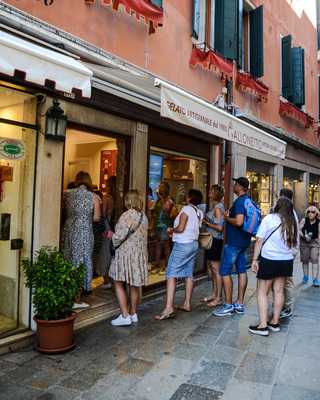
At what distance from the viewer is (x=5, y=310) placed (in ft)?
16.1

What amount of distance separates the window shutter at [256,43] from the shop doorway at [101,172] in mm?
5302

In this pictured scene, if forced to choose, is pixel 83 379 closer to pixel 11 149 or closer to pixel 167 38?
pixel 11 149

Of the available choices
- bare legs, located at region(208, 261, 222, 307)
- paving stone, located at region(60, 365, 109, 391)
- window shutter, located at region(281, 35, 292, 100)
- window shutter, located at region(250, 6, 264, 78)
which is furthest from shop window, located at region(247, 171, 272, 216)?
paving stone, located at region(60, 365, 109, 391)

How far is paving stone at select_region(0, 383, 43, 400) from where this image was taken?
3.36 m

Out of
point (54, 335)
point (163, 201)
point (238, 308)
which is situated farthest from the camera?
point (163, 201)

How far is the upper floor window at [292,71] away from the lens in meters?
12.6

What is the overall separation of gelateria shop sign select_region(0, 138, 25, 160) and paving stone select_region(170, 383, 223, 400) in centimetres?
311

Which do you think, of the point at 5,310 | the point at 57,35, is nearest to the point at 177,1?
the point at 57,35

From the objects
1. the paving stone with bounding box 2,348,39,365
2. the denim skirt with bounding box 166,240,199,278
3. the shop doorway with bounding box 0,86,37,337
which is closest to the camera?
the paving stone with bounding box 2,348,39,365

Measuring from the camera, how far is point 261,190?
11.7 m

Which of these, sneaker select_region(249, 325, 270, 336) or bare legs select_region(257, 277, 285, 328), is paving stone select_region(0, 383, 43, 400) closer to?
sneaker select_region(249, 325, 270, 336)

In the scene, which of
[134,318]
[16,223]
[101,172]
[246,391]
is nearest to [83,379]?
[246,391]

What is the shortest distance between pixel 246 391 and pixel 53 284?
6.91 ft

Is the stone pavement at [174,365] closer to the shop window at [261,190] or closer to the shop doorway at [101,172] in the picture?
the shop doorway at [101,172]
